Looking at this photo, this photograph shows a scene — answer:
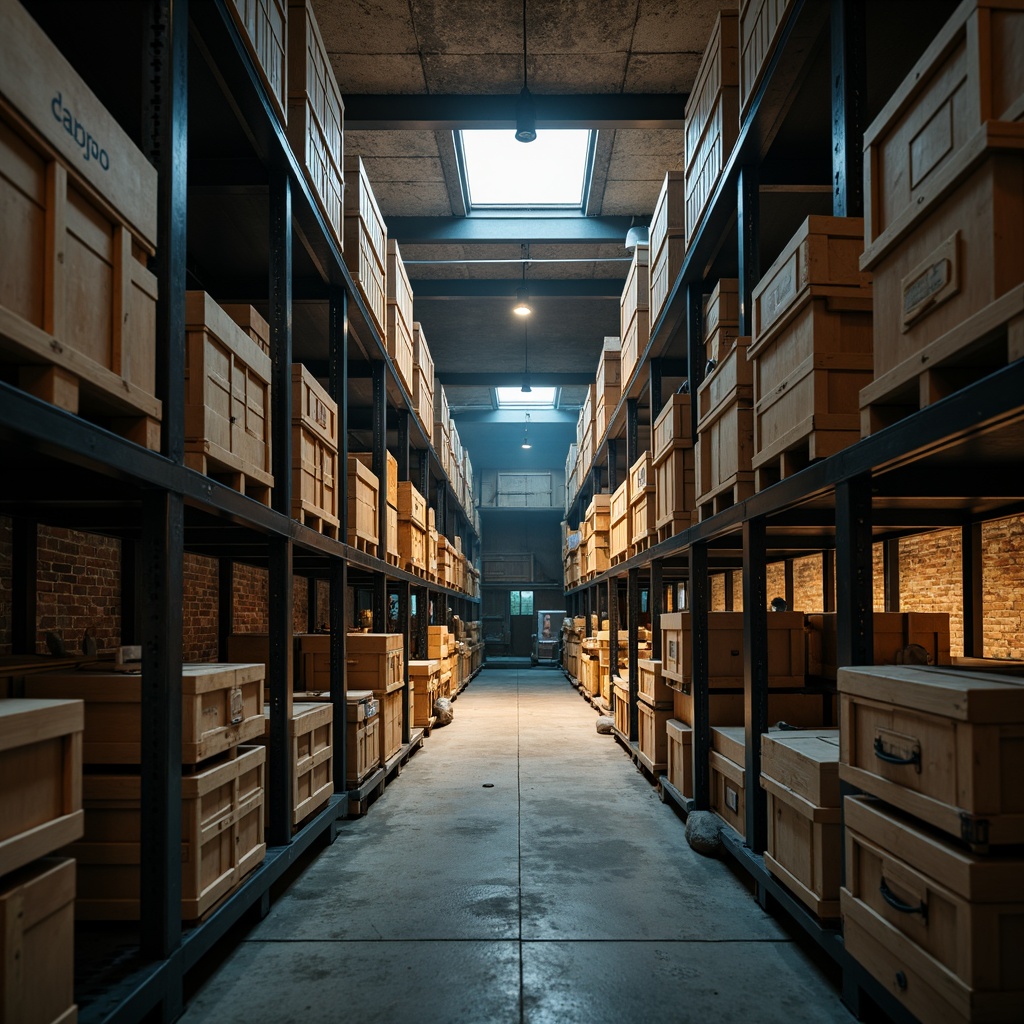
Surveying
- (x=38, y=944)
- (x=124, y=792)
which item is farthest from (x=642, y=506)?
(x=38, y=944)

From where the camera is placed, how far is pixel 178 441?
3.54m

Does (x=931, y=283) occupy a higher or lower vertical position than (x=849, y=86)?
lower

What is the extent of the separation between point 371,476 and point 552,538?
900 inches

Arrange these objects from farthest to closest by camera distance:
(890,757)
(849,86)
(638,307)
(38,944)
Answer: (638,307)
(849,86)
(890,757)
(38,944)

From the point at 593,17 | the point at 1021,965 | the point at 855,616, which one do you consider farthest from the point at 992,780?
the point at 593,17

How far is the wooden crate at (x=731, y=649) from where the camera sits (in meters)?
5.74

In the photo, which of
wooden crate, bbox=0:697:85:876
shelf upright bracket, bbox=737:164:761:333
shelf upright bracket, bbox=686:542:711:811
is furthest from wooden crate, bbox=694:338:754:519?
wooden crate, bbox=0:697:85:876

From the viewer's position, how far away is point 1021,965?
8.12 feet

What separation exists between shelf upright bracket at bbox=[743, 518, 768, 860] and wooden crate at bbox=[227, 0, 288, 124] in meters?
3.77

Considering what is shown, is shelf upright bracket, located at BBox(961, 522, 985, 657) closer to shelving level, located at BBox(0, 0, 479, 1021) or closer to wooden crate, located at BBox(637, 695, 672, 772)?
wooden crate, located at BBox(637, 695, 672, 772)

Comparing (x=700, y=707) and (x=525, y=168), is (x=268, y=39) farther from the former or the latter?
(x=525, y=168)

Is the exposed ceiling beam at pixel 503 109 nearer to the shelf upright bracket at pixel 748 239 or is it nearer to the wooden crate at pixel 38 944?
the shelf upright bracket at pixel 748 239

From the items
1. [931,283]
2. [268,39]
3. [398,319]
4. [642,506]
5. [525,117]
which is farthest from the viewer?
[398,319]

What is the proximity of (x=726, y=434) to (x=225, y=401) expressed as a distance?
3.15 m
